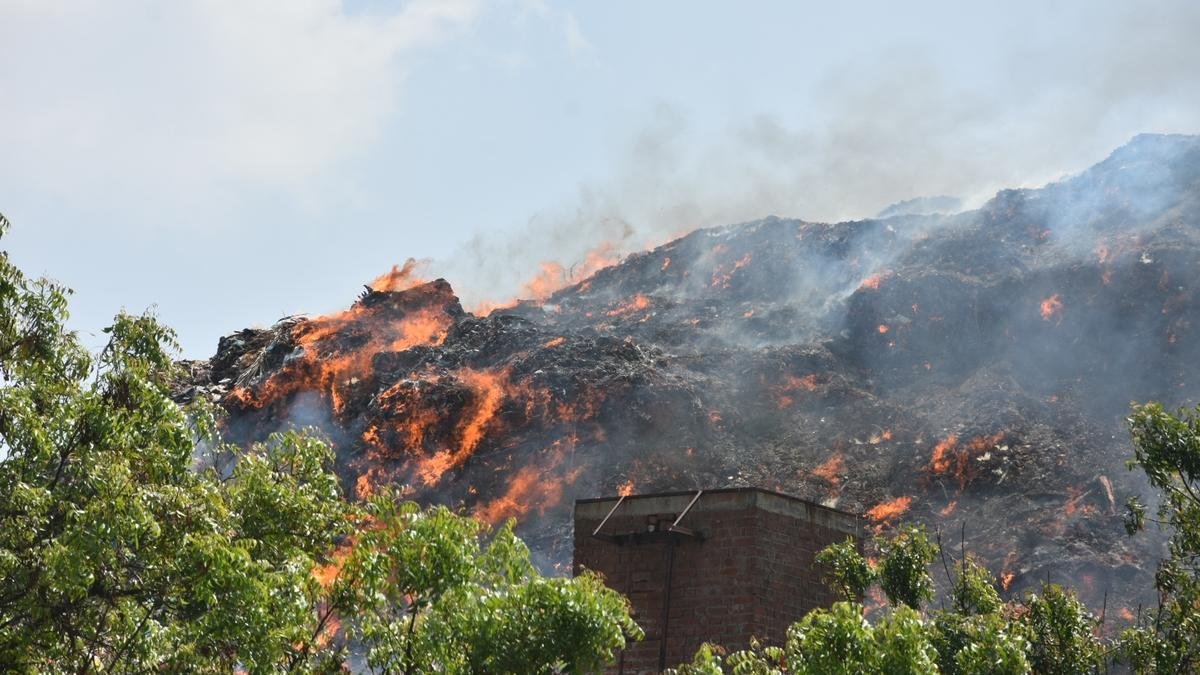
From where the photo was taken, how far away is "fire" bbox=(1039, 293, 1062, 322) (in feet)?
184

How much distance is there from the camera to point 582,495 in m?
49.4

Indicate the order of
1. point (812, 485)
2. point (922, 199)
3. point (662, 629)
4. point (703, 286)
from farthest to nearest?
point (922, 199) → point (703, 286) → point (812, 485) → point (662, 629)

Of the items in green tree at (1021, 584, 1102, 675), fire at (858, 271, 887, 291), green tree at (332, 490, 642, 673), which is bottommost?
green tree at (332, 490, 642, 673)

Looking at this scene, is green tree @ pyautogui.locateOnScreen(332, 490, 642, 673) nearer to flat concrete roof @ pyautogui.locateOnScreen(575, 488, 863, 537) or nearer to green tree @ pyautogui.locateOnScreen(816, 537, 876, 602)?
green tree @ pyautogui.locateOnScreen(816, 537, 876, 602)

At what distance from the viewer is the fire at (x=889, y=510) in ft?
148

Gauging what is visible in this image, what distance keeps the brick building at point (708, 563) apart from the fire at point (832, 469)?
26324 mm

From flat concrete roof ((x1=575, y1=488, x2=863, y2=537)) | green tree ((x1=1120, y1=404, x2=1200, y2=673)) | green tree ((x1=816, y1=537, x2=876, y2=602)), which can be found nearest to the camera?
green tree ((x1=1120, y1=404, x2=1200, y2=673))

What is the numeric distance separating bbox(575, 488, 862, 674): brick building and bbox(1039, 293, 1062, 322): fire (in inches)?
1460

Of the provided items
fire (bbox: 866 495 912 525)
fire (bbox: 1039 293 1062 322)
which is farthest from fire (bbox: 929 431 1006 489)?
fire (bbox: 1039 293 1062 322)

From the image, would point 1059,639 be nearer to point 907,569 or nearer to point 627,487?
point 907,569

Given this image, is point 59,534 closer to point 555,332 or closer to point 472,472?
point 472,472

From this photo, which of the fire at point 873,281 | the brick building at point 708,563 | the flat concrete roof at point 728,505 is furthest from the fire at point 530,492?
the brick building at point 708,563

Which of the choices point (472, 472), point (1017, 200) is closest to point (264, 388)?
point (472, 472)

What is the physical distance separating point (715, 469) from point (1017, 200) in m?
28.5
